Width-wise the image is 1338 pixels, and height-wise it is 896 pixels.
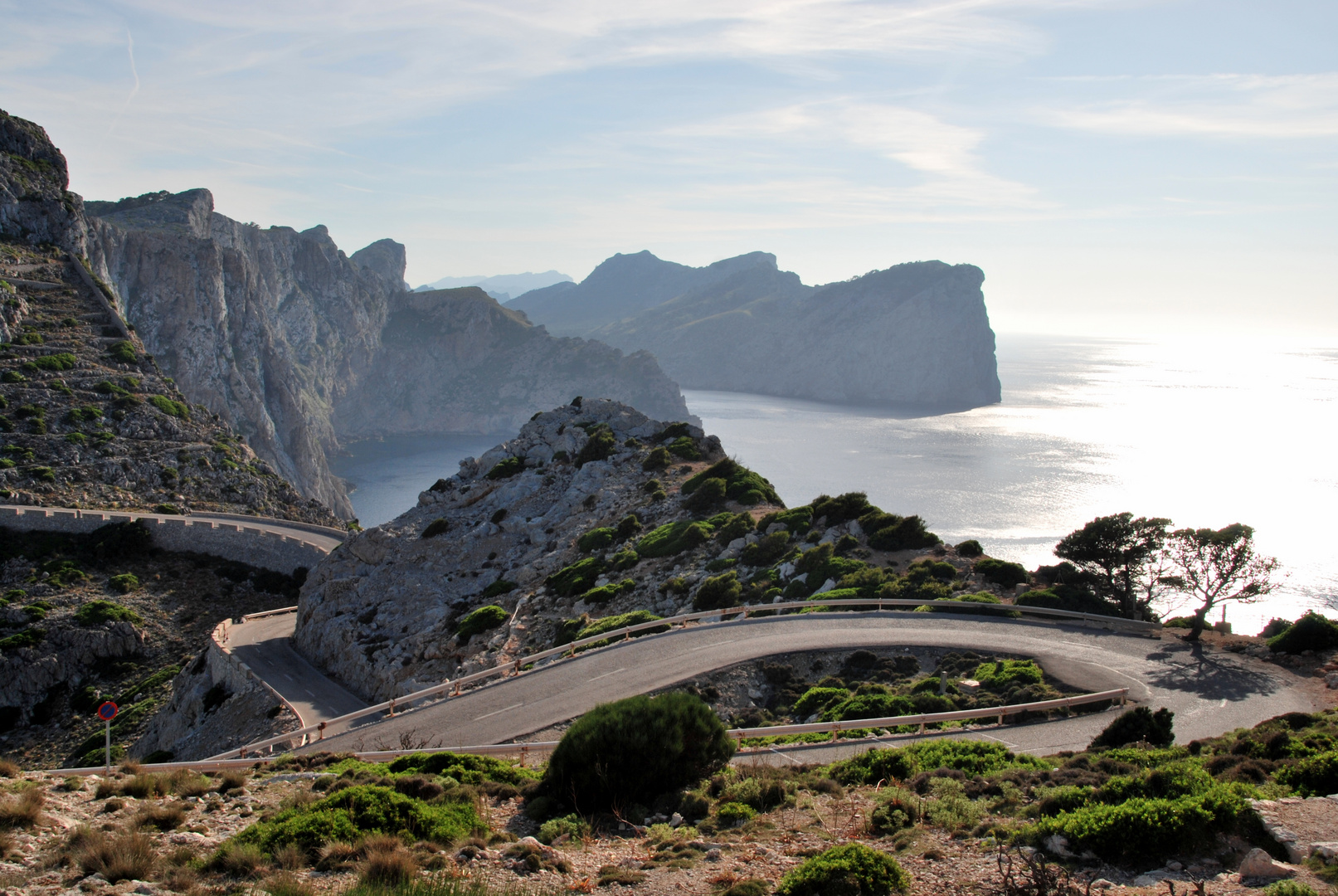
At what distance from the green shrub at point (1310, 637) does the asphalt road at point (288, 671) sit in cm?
3340

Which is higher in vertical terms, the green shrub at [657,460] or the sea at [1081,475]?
the green shrub at [657,460]

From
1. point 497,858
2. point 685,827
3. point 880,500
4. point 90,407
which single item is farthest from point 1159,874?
point 880,500

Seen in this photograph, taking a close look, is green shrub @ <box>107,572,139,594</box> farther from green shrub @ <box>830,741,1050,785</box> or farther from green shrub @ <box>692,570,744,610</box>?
green shrub @ <box>830,741,1050,785</box>

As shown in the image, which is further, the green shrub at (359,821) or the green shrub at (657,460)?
the green shrub at (657,460)

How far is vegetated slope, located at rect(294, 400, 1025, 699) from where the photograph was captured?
31.5 meters

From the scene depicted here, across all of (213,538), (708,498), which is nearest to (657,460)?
(708,498)

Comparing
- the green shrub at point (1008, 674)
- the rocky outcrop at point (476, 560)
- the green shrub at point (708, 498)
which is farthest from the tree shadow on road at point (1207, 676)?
the green shrub at point (708, 498)

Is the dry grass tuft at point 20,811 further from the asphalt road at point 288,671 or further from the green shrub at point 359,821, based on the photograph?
the asphalt road at point 288,671

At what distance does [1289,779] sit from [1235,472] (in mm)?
138418

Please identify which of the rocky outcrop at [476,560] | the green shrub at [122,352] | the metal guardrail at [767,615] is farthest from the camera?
the green shrub at [122,352]

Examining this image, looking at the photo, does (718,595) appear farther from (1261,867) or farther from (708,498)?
(1261,867)

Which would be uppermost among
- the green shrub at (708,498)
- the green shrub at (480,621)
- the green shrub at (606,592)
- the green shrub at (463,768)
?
the green shrub at (708,498)

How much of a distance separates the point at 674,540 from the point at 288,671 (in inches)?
736

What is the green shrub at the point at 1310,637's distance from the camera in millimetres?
23922
